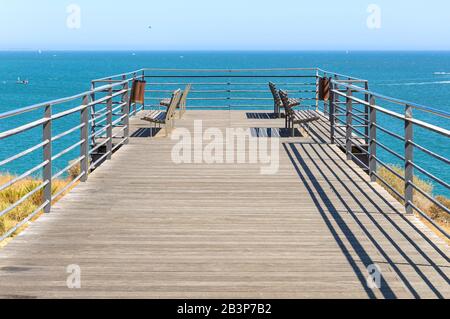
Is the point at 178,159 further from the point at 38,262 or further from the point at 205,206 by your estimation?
the point at 38,262

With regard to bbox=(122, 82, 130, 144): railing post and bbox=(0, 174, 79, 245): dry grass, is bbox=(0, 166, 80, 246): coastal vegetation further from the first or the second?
bbox=(122, 82, 130, 144): railing post

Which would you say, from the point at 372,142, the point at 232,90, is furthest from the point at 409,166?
the point at 232,90

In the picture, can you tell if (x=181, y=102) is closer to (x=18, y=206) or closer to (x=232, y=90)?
(x=232, y=90)

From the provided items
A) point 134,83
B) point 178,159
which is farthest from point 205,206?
point 134,83

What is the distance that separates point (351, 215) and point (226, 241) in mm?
1432

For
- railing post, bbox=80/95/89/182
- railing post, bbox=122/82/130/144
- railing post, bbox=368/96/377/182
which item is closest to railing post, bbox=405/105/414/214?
railing post, bbox=368/96/377/182

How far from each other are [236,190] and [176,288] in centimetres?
318

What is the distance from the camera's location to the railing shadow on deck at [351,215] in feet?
14.2

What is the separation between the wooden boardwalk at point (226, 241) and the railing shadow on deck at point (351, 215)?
1cm

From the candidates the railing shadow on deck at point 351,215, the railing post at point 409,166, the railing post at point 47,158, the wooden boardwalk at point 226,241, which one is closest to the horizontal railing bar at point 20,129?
the railing post at point 47,158

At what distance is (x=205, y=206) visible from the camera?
6.40m

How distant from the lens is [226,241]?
5141 mm

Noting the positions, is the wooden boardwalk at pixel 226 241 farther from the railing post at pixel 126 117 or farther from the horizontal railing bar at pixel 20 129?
the railing post at pixel 126 117

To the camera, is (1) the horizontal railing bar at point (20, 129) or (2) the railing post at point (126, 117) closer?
→ (1) the horizontal railing bar at point (20, 129)
